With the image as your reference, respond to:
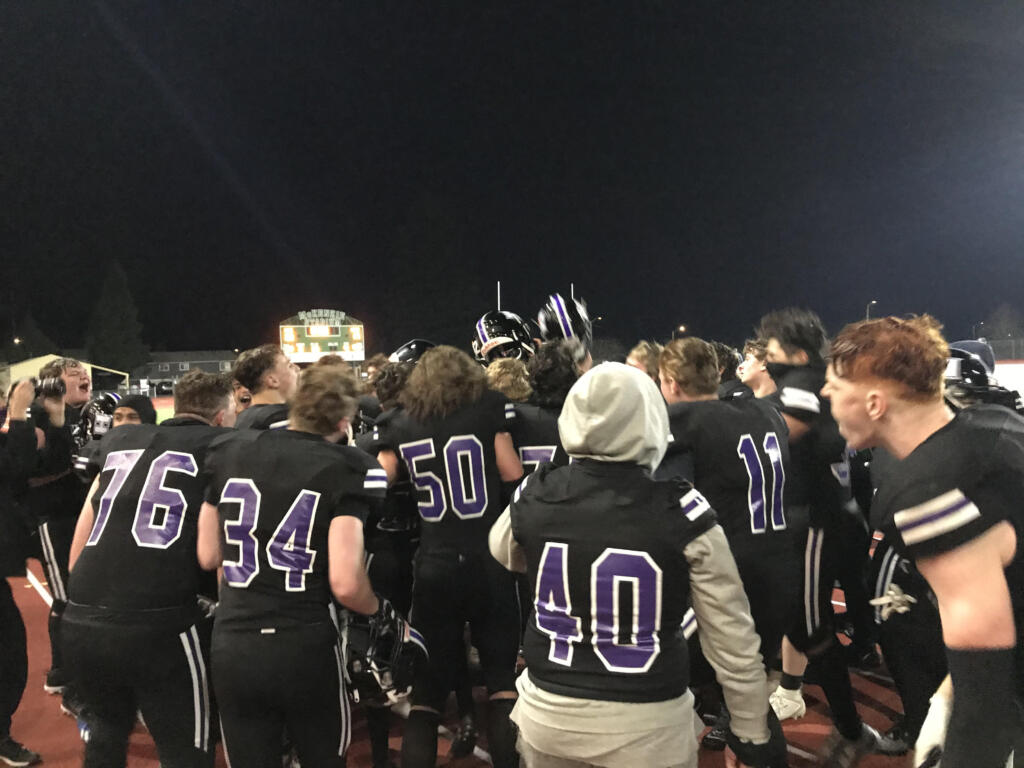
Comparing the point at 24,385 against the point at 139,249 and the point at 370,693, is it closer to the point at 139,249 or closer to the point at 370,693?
the point at 370,693

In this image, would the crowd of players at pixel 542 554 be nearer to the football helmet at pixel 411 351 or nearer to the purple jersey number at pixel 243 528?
the purple jersey number at pixel 243 528

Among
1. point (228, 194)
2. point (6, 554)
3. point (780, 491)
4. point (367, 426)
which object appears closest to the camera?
point (780, 491)

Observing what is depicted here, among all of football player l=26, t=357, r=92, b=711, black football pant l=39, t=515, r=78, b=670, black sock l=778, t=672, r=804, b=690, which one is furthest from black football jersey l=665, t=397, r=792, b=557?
black football pant l=39, t=515, r=78, b=670

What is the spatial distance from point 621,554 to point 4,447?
434 centimetres

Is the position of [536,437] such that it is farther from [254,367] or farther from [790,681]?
[790,681]

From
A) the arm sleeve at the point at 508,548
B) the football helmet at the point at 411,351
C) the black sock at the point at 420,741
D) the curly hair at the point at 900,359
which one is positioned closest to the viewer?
the curly hair at the point at 900,359

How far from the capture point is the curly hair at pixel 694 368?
3.56 meters

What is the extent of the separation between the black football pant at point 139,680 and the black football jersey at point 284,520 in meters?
0.48

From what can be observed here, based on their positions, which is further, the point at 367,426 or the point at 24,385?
the point at 367,426

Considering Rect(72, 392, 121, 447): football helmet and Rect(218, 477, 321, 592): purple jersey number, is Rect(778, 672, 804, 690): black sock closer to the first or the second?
Rect(218, 477, 321, 592): purple jersey number

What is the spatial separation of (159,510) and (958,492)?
307 centimetres

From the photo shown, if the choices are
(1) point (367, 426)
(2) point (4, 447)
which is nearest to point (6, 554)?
(2) point (4, 447)

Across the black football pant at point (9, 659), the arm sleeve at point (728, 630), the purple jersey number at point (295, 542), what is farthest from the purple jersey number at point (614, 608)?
the black football pant at point (9, 659)

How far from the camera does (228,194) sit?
72.1 meters
